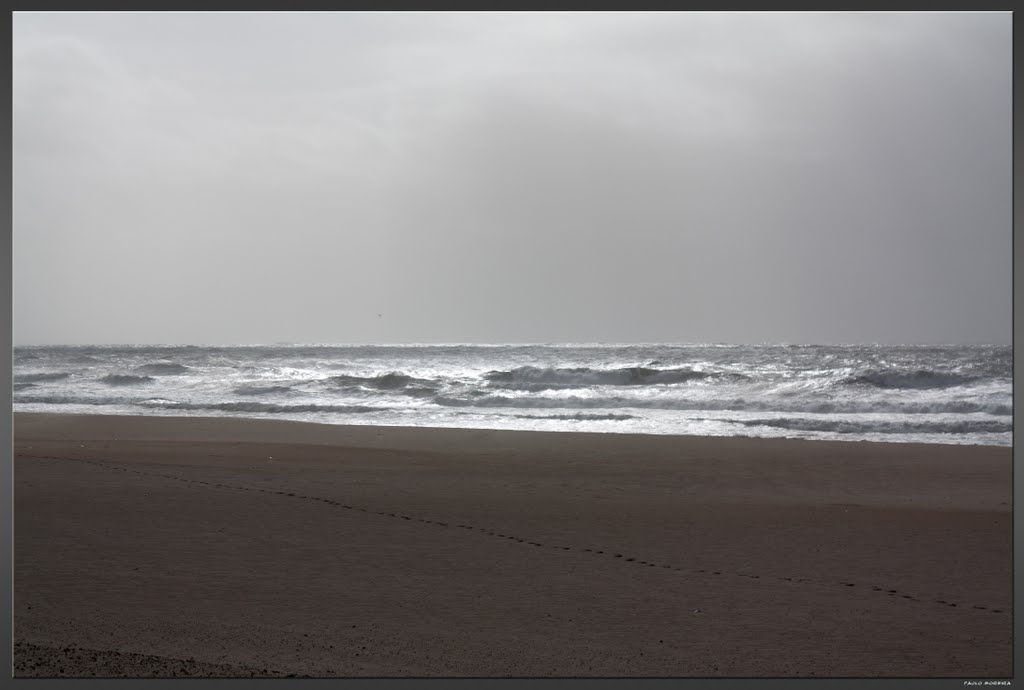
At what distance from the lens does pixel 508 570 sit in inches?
206

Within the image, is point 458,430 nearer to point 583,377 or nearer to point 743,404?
point 743,404

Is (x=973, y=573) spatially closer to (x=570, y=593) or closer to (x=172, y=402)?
(x=570, y=593)

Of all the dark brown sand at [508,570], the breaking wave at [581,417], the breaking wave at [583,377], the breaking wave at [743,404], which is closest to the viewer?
the dark brown sand at [508,570]

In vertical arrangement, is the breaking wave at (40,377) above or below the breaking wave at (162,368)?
below

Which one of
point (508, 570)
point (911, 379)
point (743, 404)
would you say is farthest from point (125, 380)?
point (508, 570)

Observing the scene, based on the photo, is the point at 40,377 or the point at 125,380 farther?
the point at 40,377

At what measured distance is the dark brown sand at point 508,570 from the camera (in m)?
3.89

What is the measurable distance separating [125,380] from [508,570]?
80.3 feet

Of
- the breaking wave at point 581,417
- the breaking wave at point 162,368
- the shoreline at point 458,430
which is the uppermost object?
the breaking wave at point 162,368

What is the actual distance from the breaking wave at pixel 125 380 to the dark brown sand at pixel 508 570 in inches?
676

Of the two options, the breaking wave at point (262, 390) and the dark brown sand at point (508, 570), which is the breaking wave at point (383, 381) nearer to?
the breaking wave at point (262, 390)

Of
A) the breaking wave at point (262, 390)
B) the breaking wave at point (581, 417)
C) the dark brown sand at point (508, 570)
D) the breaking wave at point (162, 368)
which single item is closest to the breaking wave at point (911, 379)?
the breaking wave at point (581, 417)

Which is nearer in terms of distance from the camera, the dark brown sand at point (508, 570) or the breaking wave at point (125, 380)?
the dark brown sand at point (508, 570)

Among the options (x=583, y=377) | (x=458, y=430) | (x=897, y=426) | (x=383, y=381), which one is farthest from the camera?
(x=583, y=377)
